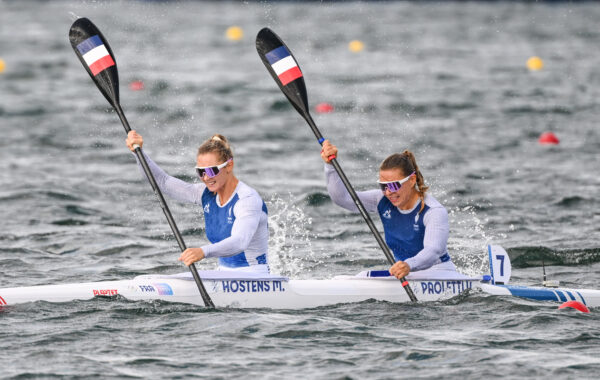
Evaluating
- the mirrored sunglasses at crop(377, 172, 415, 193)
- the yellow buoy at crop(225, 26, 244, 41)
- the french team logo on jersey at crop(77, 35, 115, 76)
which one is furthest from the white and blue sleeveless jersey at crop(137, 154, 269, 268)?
the yellow buoy at crop(225, 26, 244, 41)

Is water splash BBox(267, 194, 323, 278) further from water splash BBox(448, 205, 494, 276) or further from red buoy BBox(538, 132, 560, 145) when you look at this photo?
red buoy BBox(538, 132, 560, 145)

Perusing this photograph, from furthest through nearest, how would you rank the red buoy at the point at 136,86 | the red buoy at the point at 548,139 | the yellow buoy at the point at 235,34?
the yellow buoy at the point at 235,34, the red buoy at the point at 136,86, the red buoy at the point at 548,139

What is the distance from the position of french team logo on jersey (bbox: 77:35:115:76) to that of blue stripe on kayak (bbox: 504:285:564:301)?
388 centimetres

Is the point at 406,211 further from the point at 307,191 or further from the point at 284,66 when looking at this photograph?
the point at 307,191

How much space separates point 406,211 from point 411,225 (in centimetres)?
12

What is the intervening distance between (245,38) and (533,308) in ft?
93.7

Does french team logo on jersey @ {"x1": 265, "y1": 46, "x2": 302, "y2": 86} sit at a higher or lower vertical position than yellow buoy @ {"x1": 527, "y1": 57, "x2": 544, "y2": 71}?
lower

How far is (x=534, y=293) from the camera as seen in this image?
27.5ft

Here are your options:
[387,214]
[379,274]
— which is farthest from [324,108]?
[379,274]

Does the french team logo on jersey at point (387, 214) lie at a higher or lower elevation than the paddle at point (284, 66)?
lower

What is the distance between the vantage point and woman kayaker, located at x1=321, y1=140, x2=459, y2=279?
7.98 m

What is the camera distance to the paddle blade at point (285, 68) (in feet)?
30.4

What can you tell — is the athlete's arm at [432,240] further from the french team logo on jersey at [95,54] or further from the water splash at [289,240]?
the french team logo on jersey at [95,54]

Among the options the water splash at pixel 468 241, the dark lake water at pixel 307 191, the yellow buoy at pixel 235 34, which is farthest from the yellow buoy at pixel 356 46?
the water splash at pixel 468 241
